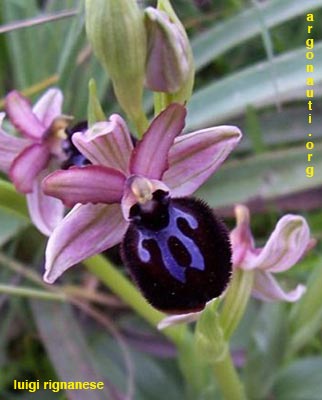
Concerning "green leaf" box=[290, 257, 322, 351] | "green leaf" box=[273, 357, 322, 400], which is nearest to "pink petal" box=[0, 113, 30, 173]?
"green leaf" box=[290, 257, 322, 351]

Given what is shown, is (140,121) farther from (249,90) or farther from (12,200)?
(249,90)

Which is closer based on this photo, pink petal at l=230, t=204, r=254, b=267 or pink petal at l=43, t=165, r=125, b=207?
pink petal at l=43, t=165, r=125, b=207

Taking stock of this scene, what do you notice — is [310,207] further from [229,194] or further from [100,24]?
[100,24]

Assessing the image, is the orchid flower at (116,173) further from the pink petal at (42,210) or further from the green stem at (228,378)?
the green stem at (228,378)

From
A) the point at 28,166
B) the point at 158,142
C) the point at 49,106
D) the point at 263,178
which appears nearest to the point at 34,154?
the point at 28,166

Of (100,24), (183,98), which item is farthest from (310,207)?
(100,24)

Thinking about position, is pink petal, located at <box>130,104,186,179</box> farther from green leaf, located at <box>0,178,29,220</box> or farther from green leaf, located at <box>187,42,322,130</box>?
green leaf, located at <box>187,42,322,130</box>

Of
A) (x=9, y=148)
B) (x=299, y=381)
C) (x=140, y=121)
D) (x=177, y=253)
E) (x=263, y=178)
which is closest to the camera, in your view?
(x=177, y=253)
